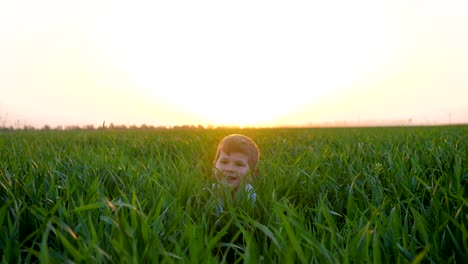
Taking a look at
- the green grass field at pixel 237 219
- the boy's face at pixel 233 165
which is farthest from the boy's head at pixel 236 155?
the green grass field at pixel 237 219

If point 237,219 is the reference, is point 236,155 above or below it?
above

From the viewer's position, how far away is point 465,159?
10.9 feet

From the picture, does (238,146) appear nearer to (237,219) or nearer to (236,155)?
(236,155)

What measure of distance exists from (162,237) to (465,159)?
270cm

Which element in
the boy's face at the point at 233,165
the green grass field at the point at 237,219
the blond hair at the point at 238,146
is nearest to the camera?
the green grass field at the point at 237,219

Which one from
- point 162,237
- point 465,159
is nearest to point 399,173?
point 465,159

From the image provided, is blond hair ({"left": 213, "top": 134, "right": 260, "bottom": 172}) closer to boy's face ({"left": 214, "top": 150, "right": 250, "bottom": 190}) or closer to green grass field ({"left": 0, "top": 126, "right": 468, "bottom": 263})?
boy's face ({"left": 214, "top": 150, "right": 250, "bottom": 190})

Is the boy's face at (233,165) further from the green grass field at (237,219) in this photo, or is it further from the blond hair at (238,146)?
the green grass field at (237,219)

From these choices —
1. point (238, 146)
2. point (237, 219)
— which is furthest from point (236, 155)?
point (237, 219)

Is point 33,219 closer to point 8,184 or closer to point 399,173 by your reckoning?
point 8,184

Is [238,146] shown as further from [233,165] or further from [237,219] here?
[237,219]

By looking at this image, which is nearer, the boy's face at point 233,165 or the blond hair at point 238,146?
the boy's face at point 233,165

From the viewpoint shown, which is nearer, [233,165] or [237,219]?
[237,219]

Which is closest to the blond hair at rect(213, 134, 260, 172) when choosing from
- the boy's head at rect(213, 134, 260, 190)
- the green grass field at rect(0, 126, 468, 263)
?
the boy's head at rect(213, 134, 260, 190)
